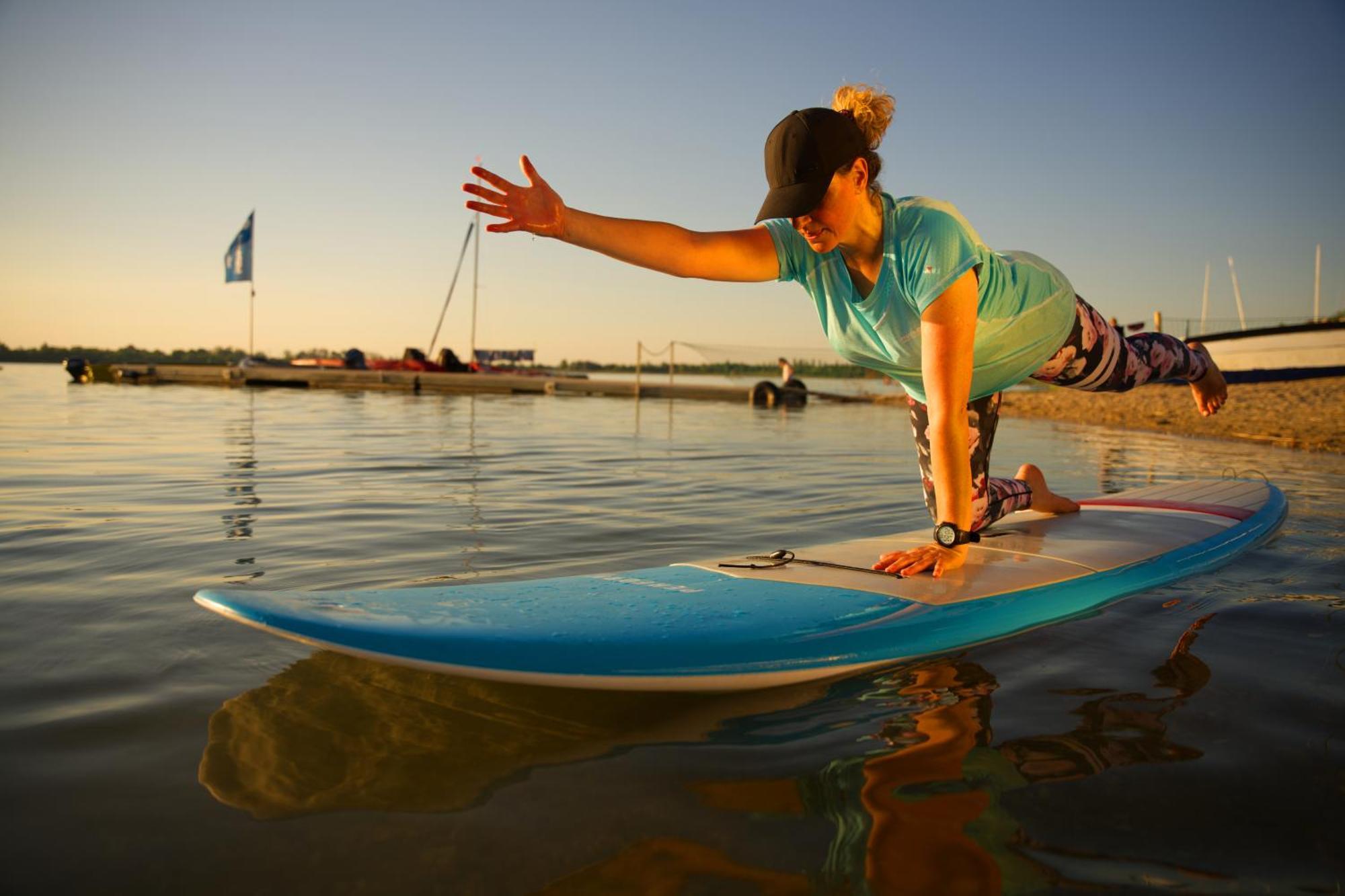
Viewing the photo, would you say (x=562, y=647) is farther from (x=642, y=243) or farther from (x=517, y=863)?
(x=642, y=243)

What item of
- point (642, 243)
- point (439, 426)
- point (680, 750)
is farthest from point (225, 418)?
point (680, 750)

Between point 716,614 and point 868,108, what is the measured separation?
1.66 m

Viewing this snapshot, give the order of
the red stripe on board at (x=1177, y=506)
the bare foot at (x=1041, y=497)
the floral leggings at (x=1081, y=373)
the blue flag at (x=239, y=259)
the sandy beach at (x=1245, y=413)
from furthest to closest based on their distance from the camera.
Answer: the blue flag at (x=239, y=259), the sandy beach at (x=1245, y=413), the red stripe on board at (x=1177, y=506), the bare foot at (x=1041, y=497), the floral leggings at (x=1081, y=373)

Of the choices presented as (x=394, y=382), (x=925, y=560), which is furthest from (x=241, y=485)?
(x=394, y=382)

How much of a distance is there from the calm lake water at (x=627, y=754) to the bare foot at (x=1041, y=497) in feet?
2.52

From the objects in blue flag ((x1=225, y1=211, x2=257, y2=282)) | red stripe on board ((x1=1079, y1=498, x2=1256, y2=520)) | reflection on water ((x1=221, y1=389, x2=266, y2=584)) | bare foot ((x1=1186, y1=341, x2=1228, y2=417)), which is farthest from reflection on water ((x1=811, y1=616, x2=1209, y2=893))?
blue flag ((x1=225, y1=211, x2=257, y2=282))

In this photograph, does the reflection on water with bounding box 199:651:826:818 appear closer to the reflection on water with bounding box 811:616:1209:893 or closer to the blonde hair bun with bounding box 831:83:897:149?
the reflection on water with bounding box 811:616:1209:893

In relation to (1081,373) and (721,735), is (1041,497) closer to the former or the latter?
(1081,373)

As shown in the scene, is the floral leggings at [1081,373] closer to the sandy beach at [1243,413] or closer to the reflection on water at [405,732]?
the reflection on water at [405,732]

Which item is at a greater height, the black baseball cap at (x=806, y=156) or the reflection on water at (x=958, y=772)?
the black baseball cap at (x=806, y=156)

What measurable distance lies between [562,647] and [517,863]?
610mm

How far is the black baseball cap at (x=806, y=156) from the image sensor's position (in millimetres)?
2422

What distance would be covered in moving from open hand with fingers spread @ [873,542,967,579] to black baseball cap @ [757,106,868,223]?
1251mm

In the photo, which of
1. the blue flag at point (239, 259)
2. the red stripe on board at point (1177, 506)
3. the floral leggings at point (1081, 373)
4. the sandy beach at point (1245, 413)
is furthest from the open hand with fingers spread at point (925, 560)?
the blue flag at point (239, 259)
